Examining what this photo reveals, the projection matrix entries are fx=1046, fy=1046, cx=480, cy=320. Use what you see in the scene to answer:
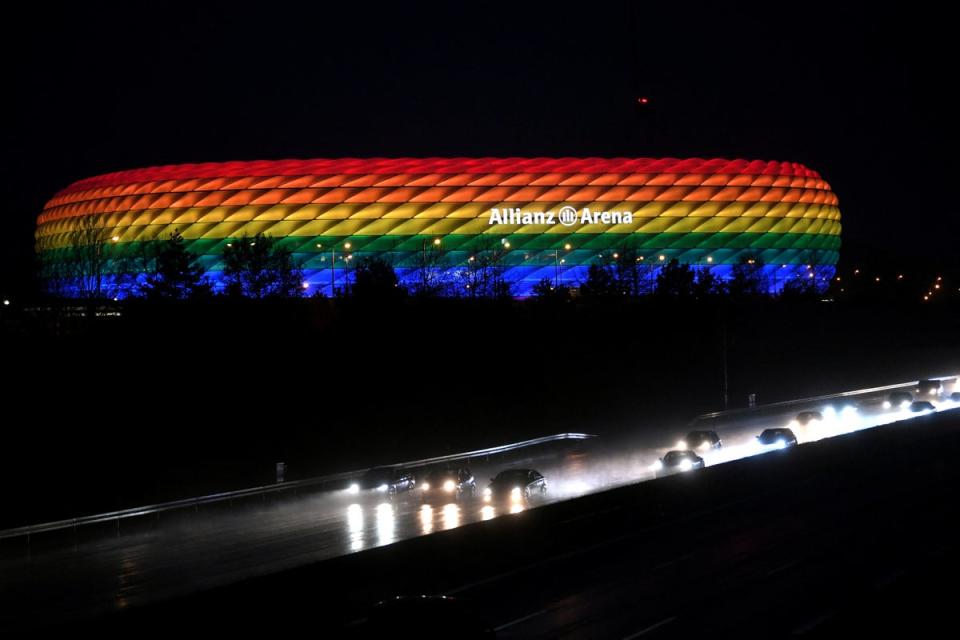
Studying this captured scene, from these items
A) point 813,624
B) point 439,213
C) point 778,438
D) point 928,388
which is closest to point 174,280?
point 778,438

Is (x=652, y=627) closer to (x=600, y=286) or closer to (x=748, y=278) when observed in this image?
(x=600, y=286)

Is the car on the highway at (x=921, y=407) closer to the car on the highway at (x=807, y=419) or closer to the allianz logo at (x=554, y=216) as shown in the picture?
the car on the highway at (x=807, y=419)

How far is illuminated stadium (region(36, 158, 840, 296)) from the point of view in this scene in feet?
308

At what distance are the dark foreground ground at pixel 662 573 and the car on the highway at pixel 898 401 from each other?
30270 millimetres

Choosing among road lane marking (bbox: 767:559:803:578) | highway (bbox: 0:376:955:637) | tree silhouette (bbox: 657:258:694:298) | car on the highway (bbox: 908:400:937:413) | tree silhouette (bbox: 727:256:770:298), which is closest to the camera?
highway (bbox: 0:376:955:637)

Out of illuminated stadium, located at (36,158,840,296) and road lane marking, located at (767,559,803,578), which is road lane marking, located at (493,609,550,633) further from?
illuminated stadium, located at (36,158,840,296)

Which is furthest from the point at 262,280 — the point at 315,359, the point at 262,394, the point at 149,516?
the point at 149,516

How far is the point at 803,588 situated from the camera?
48.5 feet

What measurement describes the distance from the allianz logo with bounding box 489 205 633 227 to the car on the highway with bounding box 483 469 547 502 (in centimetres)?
6665

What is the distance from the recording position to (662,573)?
16.4 meters

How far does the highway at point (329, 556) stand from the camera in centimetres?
1478

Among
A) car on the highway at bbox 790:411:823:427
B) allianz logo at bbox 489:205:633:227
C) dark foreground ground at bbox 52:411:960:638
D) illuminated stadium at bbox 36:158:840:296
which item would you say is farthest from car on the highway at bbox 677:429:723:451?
allianz logo at bbox 489:205:633:227

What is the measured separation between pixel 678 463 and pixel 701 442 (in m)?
5.48

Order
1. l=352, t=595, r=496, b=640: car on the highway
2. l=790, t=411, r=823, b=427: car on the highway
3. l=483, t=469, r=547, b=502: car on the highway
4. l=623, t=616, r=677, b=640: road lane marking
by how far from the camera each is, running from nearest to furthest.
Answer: l=352, t=595, r=496, b=640: car on the highway → l=623, t=616, r=677, b=640: road lane marking → l=483, t=469, r=547, b=502: car on the highway → l=790, t=411, r=823, b=427: car on the highway
